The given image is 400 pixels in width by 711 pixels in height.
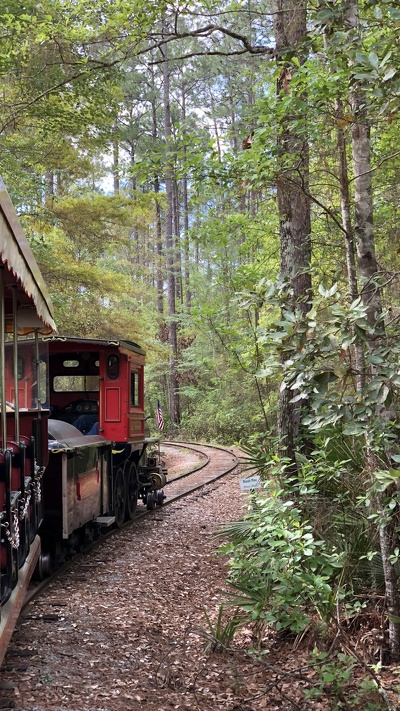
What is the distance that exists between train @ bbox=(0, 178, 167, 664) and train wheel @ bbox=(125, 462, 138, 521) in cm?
Result: 2

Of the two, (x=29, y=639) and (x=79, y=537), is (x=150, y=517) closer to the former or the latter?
(x=79, y=537)

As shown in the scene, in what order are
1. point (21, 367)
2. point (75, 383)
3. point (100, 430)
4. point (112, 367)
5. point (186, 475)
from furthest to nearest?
point (186, 475)
point (75, 383)
point (112, 367)
point (100, 430)
point (21, 367)

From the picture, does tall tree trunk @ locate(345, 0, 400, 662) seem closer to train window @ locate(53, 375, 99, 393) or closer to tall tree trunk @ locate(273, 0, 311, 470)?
tall tree trunk @ locate(273, 0, 311, 470)

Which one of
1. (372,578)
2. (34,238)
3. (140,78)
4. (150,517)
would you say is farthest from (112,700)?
(140,78)

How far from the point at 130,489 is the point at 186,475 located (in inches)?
238

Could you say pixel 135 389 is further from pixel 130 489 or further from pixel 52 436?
pixel 52 436

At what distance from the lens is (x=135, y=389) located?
12.1 metres

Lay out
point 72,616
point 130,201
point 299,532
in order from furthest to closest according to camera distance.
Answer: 1. point 130,201
2. point 72,616
3. point 299,532

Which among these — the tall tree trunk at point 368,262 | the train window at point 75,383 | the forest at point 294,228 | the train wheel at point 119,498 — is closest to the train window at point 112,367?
the train window at point 75,383

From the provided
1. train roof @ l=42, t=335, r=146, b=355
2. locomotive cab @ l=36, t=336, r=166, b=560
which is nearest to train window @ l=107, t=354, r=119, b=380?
locomotive cab @ l=36, t=336, r=166, b=560

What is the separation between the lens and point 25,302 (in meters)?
5.66

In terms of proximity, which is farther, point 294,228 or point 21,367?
point 294,228

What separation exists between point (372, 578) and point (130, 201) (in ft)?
40.3

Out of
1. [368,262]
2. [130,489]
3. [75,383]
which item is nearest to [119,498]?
[130,489]
